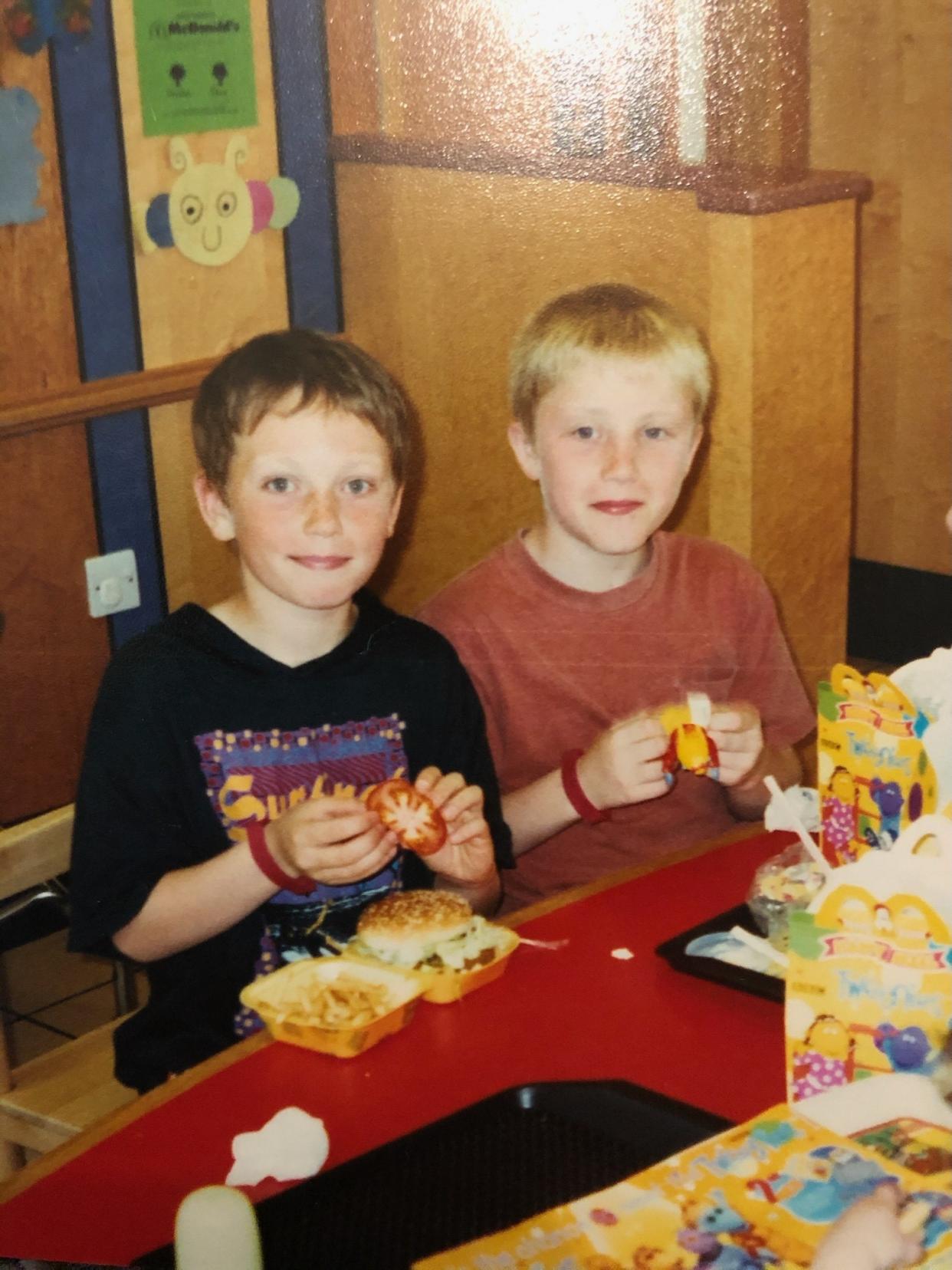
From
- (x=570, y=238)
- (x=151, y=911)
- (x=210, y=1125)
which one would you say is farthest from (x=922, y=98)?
(x=210, y=1125)

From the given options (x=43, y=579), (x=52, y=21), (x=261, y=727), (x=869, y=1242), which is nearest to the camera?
(x=869, y=1242)

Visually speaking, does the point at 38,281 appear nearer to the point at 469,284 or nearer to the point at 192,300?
the point at 192,300

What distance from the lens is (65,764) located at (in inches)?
65.8

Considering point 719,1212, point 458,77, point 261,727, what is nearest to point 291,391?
point 261,727

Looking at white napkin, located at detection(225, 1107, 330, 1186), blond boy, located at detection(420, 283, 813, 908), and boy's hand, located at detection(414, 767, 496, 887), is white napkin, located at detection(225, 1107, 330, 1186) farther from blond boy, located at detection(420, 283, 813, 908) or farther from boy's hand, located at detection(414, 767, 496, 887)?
blond boy, located at detection(420, 283, 813, 908)

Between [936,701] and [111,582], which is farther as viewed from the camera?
[111,582]

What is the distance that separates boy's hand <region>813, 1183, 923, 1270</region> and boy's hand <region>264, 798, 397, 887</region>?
48 cm

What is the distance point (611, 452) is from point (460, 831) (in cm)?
43

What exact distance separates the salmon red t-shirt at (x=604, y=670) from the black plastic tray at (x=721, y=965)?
37 cm

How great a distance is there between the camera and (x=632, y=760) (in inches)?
49.6

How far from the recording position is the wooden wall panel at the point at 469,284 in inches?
59.8

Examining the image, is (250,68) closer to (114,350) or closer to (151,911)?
(114,350)

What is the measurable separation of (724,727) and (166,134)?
2.44 feet

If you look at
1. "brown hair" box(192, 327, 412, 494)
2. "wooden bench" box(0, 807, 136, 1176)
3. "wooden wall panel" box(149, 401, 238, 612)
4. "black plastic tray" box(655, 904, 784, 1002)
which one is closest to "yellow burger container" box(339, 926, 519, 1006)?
"black plastic tray" box(655, 904, 784, 1002)
